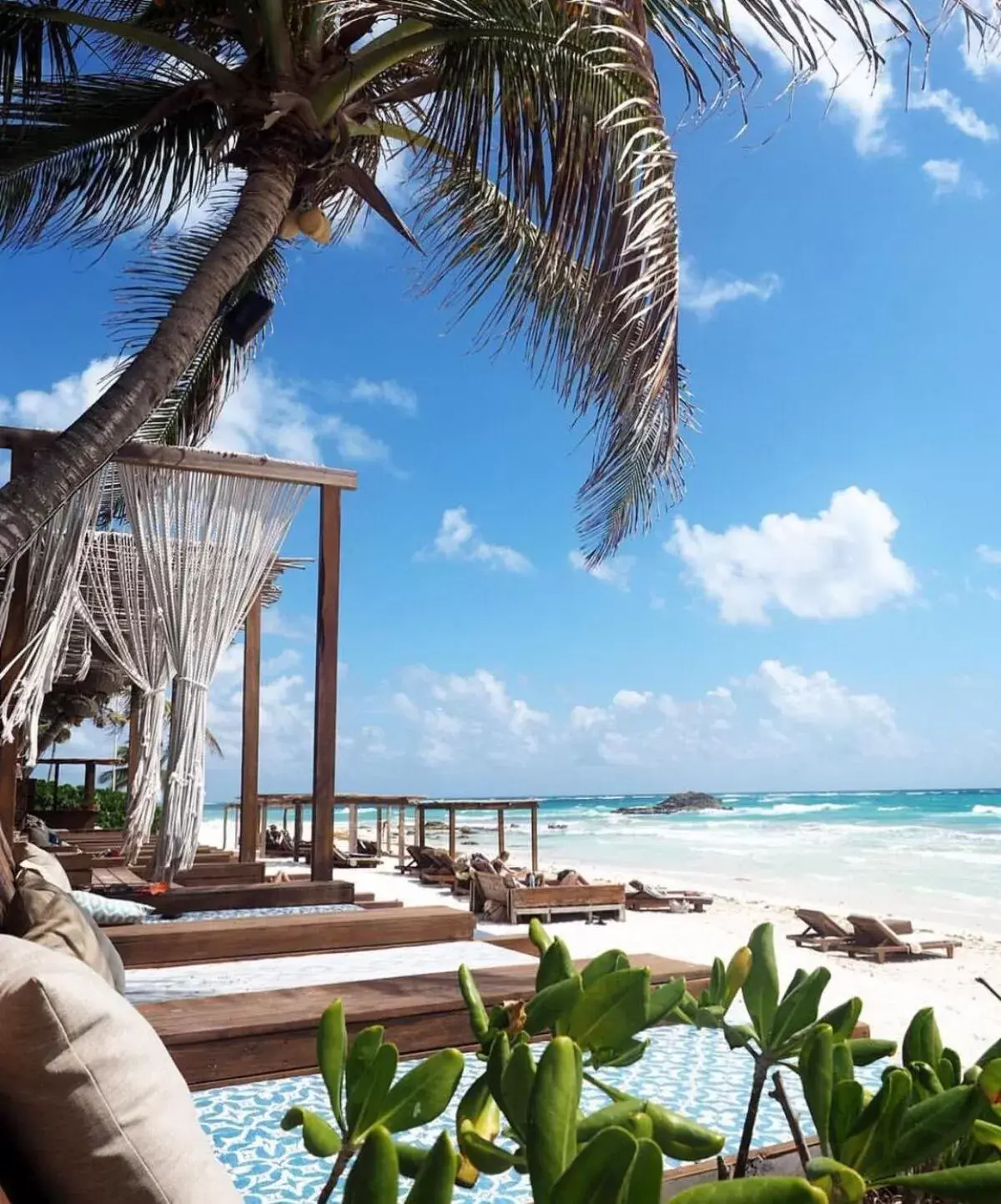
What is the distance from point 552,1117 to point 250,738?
6508 mm

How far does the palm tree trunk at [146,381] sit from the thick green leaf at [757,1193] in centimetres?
310

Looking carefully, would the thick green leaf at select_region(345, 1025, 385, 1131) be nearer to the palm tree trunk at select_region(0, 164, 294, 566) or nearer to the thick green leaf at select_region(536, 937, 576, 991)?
Answer: the thick green leaf at select_region(536, 937, 576, 991)

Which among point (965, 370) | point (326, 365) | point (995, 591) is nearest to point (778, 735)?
point (995, 591)

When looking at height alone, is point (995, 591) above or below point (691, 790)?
above

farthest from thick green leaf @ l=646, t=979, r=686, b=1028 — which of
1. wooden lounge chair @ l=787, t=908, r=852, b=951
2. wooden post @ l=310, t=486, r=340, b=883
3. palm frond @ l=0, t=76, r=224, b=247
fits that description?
wooden lounge chair @ l=787, t=908, r=852, b=951

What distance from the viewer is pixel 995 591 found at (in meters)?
46.1

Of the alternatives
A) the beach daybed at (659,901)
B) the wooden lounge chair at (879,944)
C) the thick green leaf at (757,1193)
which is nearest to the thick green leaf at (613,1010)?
the thick green leaf at (757,1193)

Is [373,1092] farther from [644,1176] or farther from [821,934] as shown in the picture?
[821,934]

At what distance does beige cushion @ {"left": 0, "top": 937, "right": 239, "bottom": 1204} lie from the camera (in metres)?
1.10

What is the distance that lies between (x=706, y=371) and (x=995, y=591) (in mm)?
45512

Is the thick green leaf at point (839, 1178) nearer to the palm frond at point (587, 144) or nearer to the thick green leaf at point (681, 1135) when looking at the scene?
the thick green leaf at point (681, 1135)

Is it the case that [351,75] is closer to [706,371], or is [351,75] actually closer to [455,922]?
[706,371]

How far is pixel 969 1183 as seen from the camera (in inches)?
18.5

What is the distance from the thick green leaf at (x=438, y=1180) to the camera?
0.44 meters
